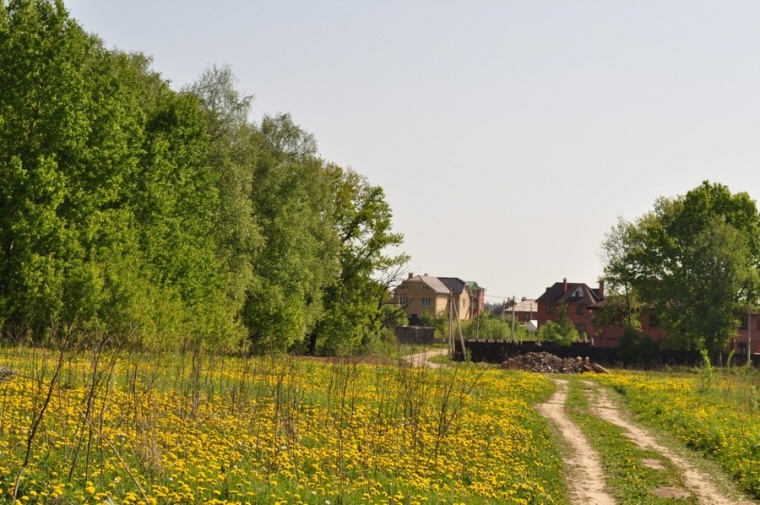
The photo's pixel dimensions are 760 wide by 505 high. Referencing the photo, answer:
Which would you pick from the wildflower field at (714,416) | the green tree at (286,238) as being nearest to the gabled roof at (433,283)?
the green tree at (286,238)

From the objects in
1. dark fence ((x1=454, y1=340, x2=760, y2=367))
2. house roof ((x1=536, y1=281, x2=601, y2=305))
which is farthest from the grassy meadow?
house roof ((x1=536, y1=281, x2=601, y2=305))

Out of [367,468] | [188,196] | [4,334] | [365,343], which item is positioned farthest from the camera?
[365,343]

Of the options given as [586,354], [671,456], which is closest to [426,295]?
[586,354]

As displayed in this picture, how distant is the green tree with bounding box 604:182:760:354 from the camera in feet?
203

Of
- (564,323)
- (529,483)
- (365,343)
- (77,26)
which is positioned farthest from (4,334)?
(564,323)

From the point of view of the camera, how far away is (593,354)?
215ft

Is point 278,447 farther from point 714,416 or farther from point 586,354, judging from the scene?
point 586,354

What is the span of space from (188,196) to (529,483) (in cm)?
2860

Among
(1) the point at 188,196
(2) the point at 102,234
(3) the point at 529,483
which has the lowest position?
(3) the point at 529,483

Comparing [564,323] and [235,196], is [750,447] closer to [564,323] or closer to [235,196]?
[235,196]

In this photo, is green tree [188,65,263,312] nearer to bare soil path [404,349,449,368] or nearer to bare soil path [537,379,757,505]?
bare soil path [404,349,449,368]

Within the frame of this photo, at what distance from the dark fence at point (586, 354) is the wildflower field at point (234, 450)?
4394 cm

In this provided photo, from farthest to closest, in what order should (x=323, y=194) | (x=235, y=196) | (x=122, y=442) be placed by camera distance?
(x=323, y=194) → (x=235, y=196) → (x=122, y=442)

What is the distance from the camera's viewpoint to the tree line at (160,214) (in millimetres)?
29188
